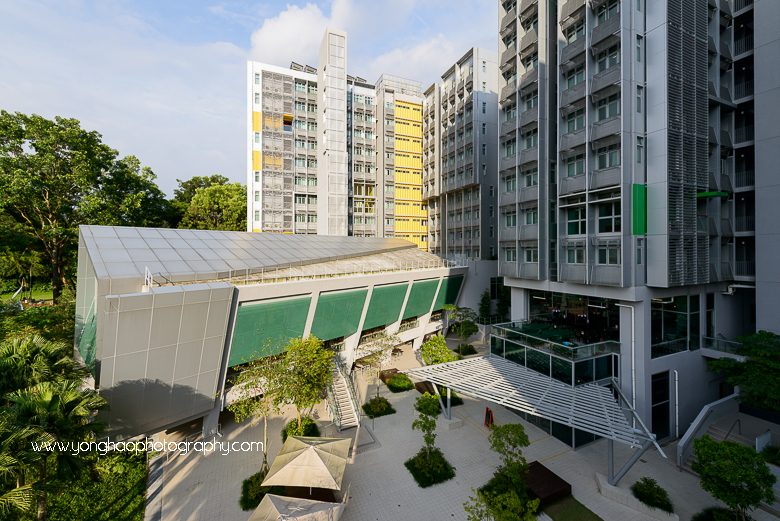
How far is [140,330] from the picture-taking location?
566 inches

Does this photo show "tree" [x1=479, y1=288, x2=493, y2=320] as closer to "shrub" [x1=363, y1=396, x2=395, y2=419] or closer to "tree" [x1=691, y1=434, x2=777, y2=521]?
"shrub" [x1=363, y1=396, x2=395, y2=419]

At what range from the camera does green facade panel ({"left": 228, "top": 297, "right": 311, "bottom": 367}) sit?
18.5 meters

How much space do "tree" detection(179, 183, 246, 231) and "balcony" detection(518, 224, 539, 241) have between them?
153 ft

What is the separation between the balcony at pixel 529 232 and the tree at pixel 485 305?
13.5 meters

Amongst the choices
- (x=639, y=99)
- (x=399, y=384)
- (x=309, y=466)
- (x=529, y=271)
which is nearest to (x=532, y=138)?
(x=639, y=99)

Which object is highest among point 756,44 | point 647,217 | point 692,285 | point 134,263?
point 756,44

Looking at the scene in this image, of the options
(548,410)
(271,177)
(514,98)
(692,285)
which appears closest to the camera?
(548,410)

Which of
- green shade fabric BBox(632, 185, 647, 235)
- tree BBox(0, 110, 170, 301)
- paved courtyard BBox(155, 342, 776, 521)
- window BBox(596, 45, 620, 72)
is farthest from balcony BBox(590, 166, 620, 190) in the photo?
tree BBox(0, 110, 170, 301)

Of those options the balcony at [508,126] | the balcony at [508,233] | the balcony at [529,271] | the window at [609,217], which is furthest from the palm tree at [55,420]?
the balcony at [508,126]

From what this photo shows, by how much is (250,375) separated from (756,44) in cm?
3663

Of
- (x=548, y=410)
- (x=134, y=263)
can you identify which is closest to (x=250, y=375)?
(x=134, y=263)

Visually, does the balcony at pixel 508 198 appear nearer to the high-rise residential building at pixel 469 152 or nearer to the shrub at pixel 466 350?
the high-rise residential building at pixel 469 152

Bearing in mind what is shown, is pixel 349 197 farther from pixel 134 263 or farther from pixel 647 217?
pixel 647 217

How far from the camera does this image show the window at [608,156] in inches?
717
